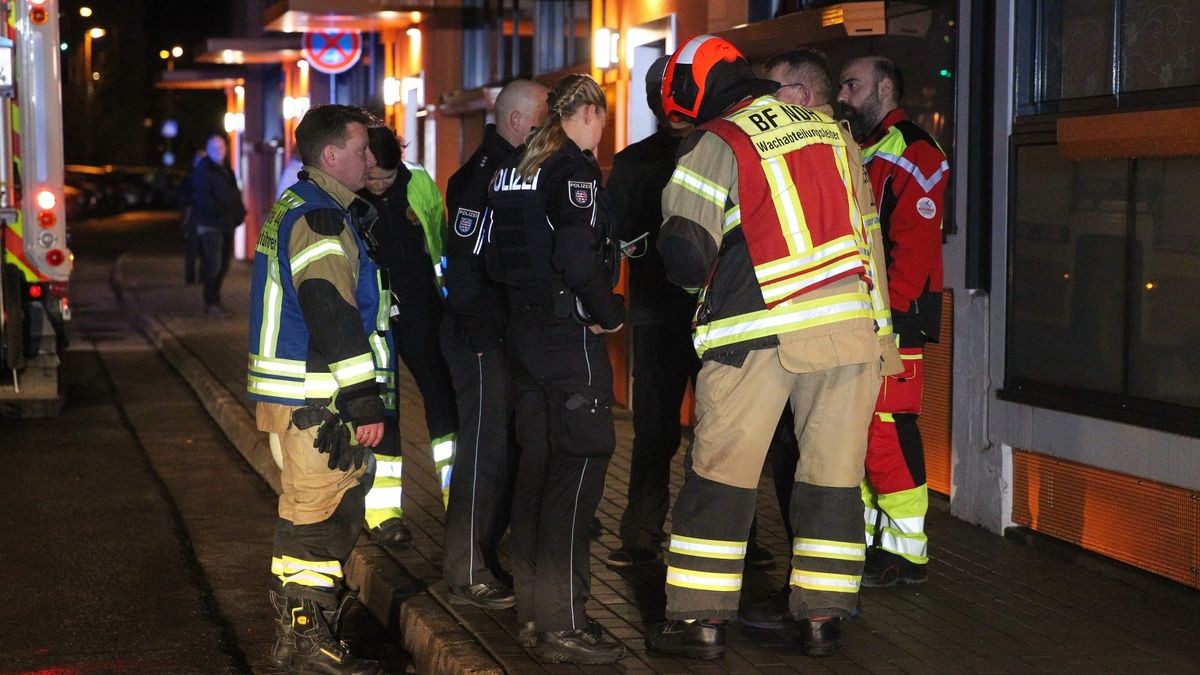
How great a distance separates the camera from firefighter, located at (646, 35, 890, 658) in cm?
488

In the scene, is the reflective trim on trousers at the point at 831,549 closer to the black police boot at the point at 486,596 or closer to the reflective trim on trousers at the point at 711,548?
the reflective trim on trousers at the point at 711,548

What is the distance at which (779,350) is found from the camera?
4922mm

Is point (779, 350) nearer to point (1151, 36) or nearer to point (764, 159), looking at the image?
point (764, 159)

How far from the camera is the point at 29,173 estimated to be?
1091 centimetres

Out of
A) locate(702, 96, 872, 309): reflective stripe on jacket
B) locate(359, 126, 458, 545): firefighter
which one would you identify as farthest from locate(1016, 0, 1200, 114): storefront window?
locate(359, 126, 458, 545): firefighter

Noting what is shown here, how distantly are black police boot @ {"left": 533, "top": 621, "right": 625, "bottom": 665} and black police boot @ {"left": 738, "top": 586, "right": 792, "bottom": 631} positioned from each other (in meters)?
0.59

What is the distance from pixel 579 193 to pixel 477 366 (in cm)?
112

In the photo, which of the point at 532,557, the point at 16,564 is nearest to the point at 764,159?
the point at 532,557

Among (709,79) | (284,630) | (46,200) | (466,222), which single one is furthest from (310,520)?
(46,200)

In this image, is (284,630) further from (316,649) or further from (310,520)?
(310,520)

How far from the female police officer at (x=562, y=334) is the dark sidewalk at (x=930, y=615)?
23cm

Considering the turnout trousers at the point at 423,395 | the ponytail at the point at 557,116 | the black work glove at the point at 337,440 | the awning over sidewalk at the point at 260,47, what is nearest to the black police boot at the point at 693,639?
the black work glove at the point at 337,440

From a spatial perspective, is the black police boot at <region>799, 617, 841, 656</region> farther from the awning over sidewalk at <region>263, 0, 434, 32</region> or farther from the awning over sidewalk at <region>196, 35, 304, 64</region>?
the awning over sidewalk at <region>196, 35, 304, 64</region>

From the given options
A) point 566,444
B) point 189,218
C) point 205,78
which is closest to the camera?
point 566,444
